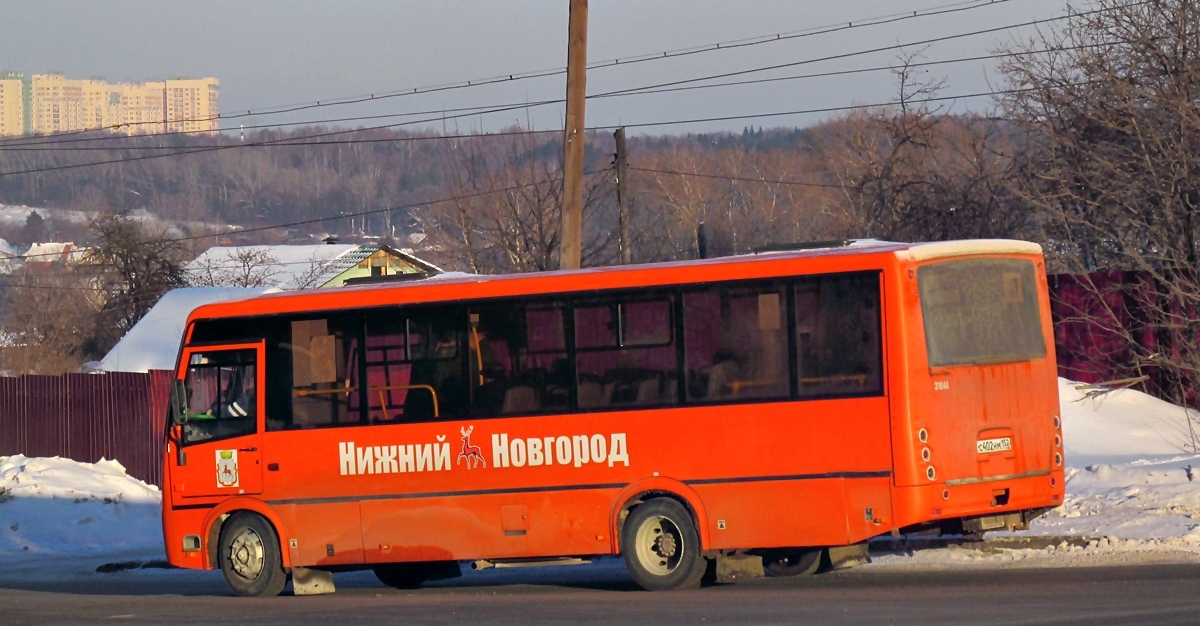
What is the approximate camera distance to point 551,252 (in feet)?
156

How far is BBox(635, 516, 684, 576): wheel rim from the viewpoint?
11.8 metres

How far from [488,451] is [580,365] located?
120 cm

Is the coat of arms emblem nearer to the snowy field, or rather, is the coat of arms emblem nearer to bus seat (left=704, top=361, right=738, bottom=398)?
the snowy field

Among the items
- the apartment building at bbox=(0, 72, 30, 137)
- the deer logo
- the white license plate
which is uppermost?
the apartment building at bbox=(0, 72, 30, 137)

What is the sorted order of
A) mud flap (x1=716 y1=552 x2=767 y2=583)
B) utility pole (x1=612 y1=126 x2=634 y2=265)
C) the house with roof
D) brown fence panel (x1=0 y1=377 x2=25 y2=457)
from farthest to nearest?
the house with roof → utility pole (x1=612 y1=126 x2=634 y2=265) → brown fence panel (x1=0 y1=377 x2=25 y2=457) → mud flap (x1=716 y1=552 x2=767 y2=583)

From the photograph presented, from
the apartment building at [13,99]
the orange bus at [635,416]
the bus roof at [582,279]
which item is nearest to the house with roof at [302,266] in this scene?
the bus roof at [582,279]

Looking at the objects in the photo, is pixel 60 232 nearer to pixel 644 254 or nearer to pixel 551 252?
pixel 644 254

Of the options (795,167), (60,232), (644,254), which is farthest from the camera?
(60,232)

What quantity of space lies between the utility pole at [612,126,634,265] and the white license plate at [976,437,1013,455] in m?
18.1

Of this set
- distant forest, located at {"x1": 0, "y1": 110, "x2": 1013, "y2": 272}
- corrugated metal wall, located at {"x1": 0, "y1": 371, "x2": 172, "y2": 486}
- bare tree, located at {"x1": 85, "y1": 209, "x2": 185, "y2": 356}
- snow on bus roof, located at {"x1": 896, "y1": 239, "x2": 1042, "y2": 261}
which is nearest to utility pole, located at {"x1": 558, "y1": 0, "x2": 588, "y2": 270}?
distant forest, located at {"x1": 0, "y1": 110, "x2": 1013, "y2": 272}

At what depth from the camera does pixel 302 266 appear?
79.8 metres

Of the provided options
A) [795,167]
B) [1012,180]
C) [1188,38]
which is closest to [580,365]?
[1188,38]

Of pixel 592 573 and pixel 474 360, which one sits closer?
pixel 474 360

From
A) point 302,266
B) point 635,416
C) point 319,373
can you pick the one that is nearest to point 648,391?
point 635,416
